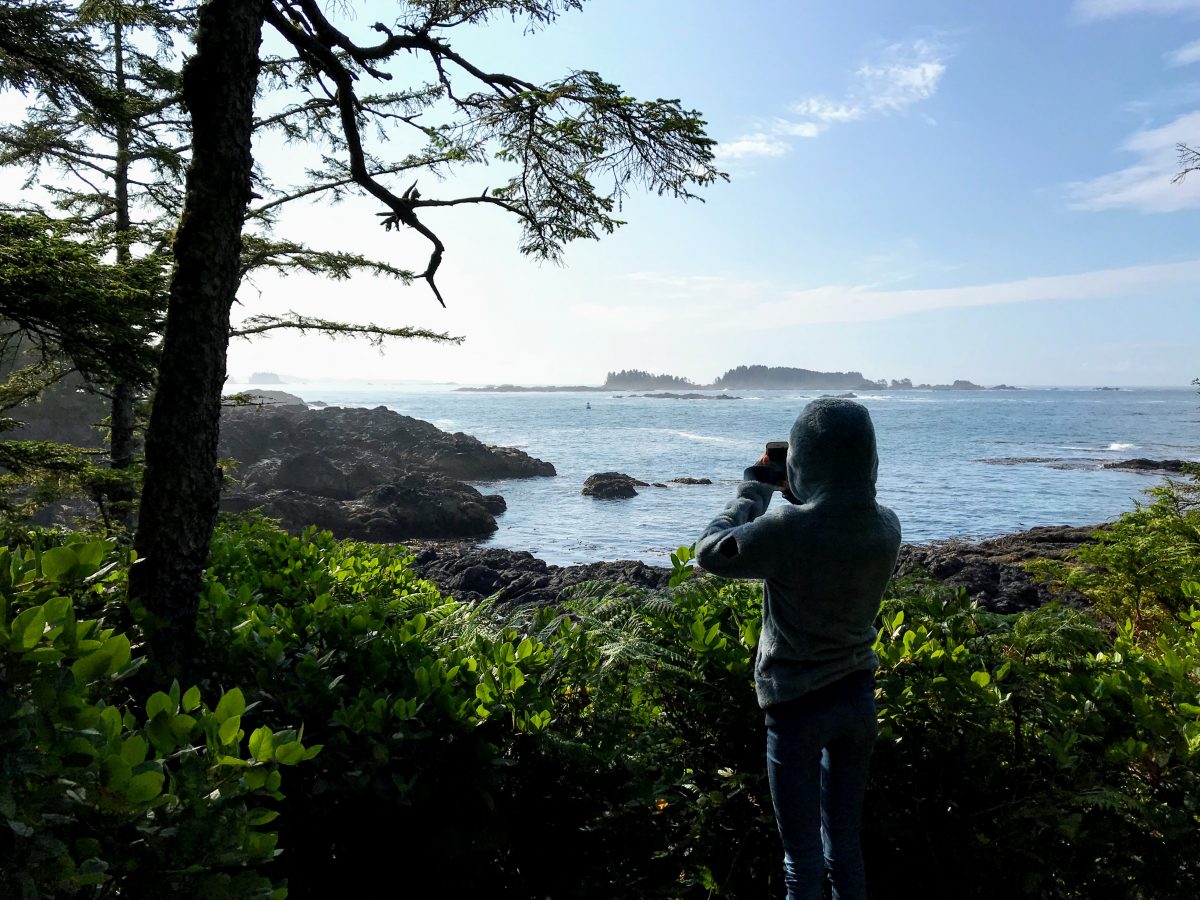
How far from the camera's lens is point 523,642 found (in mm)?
3213

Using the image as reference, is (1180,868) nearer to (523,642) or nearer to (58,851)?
(523,642)

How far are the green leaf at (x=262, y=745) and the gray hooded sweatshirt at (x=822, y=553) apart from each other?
1.40 metres

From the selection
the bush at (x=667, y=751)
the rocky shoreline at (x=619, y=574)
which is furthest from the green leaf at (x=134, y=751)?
the rocky shoreline at (x=619, y=574)

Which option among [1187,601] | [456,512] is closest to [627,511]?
[456,512]

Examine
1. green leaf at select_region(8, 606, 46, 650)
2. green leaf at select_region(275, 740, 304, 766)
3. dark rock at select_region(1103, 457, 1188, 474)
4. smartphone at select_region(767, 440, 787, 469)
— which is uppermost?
smartphone at select_region(767, 440, 787, 469)

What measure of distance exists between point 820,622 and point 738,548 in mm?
365

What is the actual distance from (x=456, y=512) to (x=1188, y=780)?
22.6 m

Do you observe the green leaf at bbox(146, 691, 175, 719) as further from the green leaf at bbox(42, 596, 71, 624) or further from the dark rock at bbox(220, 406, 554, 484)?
the dark rock at bbox(220, 406, 554, 484)

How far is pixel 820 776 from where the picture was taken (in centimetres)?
262

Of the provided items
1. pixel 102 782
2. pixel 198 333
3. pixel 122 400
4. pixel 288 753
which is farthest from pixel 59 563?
pixel 122 400

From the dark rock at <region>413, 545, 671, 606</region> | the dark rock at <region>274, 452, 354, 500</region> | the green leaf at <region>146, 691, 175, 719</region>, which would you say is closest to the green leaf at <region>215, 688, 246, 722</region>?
the green leaf at <region>146, 691, 175, 719</region>

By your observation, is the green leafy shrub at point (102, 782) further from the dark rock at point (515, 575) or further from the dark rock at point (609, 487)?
the dark rock at point (609, 487)

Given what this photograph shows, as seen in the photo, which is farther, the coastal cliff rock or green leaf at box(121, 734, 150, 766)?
the coastal cliff rock

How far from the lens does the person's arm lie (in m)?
2.43
